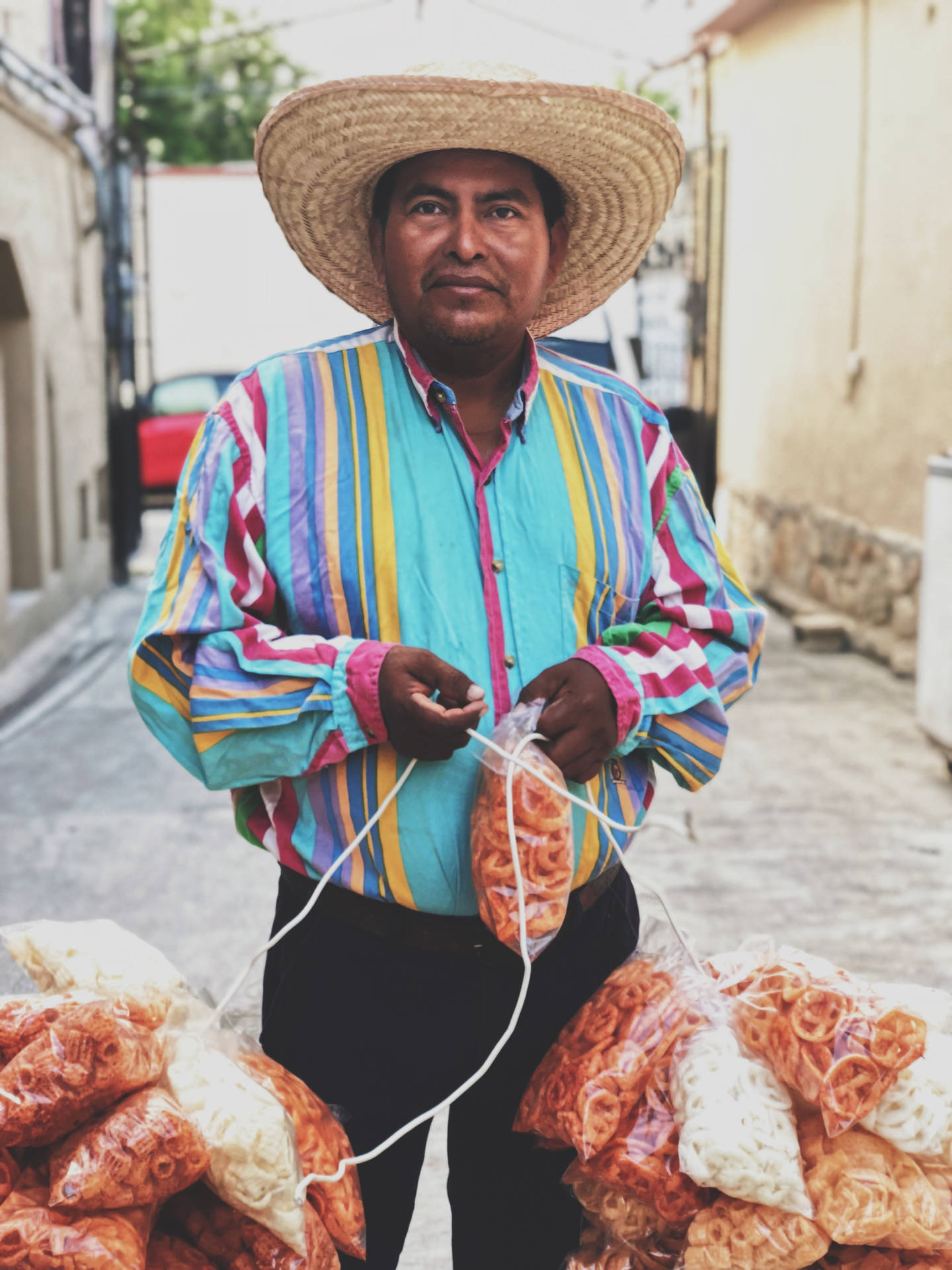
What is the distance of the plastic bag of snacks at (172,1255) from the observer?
142cm

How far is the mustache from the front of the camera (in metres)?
1.71

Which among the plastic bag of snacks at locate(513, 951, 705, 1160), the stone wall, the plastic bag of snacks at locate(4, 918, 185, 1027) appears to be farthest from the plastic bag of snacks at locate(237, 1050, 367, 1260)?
the stone wall

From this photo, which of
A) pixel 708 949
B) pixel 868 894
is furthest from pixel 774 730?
pixel 708 949

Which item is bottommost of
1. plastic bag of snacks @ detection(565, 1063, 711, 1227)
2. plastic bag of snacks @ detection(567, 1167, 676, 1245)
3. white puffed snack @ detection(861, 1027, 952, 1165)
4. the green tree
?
plastic bag of snacks @ detection(567, 1167, 676, 1245)

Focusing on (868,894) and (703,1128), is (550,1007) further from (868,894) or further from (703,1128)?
(868,894)

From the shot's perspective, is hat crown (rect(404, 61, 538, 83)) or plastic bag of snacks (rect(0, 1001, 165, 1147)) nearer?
plastic bag of snacks (rect(0, 1001, 165, 1147))

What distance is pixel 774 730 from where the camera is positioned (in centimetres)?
674

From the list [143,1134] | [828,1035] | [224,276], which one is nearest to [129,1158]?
[143,1134]

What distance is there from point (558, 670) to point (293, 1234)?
2.31ft

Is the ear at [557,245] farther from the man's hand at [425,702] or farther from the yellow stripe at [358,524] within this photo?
the man's hand at [425,702]

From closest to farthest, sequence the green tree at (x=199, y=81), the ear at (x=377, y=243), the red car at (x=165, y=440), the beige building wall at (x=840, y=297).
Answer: the ear at (x=377, y=243) < the beige building wall at (x=840, y=297) < the red car at (x=165, y=440) < the green tree at (x=199, y=81)

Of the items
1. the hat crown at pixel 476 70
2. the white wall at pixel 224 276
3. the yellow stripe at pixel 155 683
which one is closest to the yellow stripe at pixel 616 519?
the hat crown at pixel 476 70

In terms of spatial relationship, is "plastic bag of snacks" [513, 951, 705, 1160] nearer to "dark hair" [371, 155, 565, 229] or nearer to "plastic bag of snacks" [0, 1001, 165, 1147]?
"plastic bag of snacks" [0, 1001, 165, 1147]

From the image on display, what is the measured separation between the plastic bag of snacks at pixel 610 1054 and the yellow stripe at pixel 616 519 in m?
0.48
